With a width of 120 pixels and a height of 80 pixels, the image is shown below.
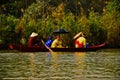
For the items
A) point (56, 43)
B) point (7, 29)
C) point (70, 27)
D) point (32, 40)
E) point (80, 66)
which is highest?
point (80, 66)

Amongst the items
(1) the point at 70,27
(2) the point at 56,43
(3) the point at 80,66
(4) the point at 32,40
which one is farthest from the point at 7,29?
(3) the point at 80,66

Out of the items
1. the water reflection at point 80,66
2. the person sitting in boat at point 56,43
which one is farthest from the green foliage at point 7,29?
the water reflection at point 80,66

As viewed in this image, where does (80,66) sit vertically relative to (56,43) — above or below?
above

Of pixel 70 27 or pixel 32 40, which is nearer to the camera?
pixel 32 40

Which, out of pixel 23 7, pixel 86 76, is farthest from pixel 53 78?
pixel 23 7

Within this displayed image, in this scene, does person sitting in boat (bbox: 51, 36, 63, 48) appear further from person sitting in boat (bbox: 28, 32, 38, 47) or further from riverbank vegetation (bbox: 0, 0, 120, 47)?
riverbank vegetation (bbox: 0, 0, 120, 47)

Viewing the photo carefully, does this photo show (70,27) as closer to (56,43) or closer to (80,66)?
(56,43)

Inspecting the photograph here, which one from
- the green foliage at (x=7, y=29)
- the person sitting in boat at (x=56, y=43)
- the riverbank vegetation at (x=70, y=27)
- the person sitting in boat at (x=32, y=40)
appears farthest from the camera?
the riverbank vegetation at (x=70, y=27)

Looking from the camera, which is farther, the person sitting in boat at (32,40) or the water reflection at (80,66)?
the person sitting in boat at (32,40)

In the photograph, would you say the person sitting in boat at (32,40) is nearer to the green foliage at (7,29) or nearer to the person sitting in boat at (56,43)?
the person sitting in boat at (56,43)

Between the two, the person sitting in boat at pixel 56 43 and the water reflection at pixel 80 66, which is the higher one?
the water reflection at pixel 80 66

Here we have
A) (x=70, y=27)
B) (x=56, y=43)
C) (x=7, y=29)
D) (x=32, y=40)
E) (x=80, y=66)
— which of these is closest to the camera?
(x=80, y=66)

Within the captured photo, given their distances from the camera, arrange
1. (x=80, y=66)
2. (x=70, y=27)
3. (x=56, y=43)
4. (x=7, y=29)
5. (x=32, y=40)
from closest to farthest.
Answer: (x=80, y=66)
(x=56, y=43)
(x=32, y=40)
(x=7, y=29)
(x=70, y=27)

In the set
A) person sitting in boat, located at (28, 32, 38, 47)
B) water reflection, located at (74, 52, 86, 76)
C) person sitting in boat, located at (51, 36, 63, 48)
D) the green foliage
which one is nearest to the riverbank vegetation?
the green foliage
